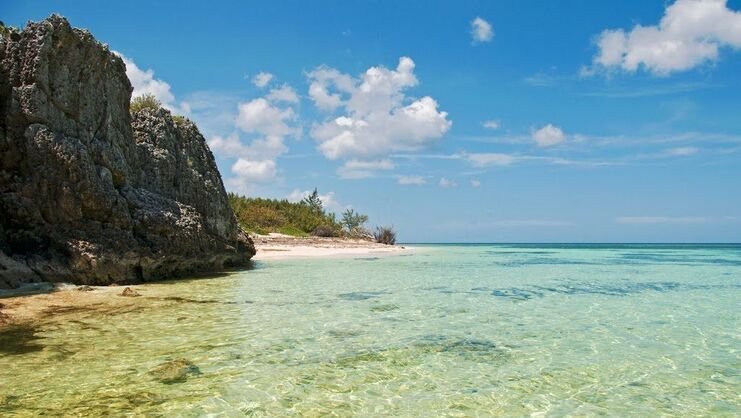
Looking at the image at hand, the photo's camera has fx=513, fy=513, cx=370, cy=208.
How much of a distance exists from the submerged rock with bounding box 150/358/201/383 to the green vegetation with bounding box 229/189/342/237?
147 feet

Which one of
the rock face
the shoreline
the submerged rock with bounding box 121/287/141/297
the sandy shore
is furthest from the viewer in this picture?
the sandy shore

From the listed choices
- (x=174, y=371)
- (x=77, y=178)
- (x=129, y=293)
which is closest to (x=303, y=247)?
(x=77, y=178)

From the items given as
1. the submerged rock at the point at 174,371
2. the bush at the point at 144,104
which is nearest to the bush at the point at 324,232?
the bush at the point at 144,104

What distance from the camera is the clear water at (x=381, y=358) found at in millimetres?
6219

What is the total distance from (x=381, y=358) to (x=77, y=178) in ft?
41.9

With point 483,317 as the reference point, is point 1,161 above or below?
above

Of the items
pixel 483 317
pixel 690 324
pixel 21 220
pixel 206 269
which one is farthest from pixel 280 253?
pixel 690 324

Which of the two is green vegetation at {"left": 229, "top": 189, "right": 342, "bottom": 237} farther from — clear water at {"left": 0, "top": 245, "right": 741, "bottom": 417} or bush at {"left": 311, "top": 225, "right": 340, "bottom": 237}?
clear water at {"left": 0, "top": 245, "right": 741, "bottom": 417}

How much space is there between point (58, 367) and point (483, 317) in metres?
8.68

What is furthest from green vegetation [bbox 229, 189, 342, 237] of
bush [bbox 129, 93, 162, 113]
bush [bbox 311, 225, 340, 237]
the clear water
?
the clear water

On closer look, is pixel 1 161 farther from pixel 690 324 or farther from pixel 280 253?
pixel 280 253

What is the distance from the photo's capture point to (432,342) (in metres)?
9.52

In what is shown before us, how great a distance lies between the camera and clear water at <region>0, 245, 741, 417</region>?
6.22m

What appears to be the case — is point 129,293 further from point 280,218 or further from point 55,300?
point 280,218
